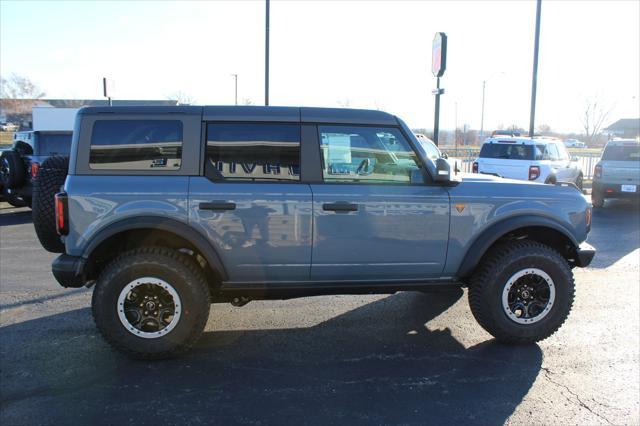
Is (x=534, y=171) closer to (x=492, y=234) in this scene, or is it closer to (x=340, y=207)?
(x=492, y=234)

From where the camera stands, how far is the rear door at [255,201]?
3.89 m

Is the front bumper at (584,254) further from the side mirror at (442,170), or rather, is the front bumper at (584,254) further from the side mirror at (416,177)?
the side mirror at (416,177)

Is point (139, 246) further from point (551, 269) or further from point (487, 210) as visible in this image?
point (551, 269)

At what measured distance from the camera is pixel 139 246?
412 centimetres

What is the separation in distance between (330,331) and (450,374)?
4.02ft

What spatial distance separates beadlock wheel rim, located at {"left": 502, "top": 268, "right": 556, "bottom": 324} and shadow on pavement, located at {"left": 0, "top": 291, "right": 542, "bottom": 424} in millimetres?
276

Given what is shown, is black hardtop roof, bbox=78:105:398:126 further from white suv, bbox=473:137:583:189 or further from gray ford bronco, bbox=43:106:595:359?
white suv, bbox=473:137:583:189

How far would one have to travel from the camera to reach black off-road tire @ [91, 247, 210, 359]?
385 cm

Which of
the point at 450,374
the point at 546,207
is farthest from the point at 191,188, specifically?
the point at 546,207

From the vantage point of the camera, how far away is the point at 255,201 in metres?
3.90

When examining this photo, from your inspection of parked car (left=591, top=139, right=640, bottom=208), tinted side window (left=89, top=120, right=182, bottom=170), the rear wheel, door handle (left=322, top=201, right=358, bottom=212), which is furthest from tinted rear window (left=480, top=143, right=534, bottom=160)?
the rear wheel

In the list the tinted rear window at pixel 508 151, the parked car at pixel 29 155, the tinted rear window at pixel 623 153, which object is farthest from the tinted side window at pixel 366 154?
the tinted rear window at pixel 623 153

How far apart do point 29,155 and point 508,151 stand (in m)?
11.3

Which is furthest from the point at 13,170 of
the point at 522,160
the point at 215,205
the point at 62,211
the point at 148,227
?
the point at 522,160
